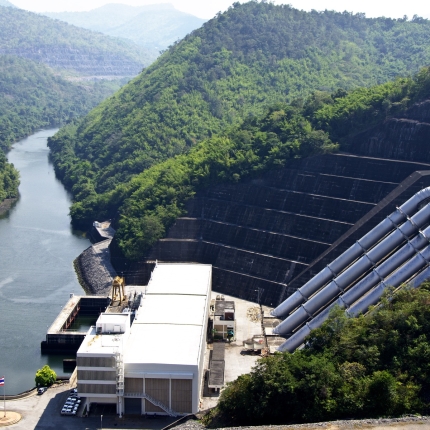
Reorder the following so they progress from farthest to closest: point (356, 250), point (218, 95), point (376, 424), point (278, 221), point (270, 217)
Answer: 1. point (218, 95)
2. point (270, 217)
3. point (278, 221)
4. point (356, 250)
5. point (376, 424)

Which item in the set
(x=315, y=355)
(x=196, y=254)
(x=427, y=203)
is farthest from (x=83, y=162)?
(x=315, y=355)

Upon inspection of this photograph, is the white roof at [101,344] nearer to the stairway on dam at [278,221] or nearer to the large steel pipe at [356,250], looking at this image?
the large steel pipe at [356,250]

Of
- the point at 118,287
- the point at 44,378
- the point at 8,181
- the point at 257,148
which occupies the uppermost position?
the point at 257,148

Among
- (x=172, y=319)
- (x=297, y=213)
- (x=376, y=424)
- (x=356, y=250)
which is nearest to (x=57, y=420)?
(x=172, y=319)

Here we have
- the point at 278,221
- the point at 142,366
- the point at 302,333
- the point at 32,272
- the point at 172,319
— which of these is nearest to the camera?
the point at 142,366

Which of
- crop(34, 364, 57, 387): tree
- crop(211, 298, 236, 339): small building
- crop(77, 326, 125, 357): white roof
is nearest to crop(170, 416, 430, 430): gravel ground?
crop(77, 326, 125, 357): white roof

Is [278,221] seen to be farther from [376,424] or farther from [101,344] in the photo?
[376,424]
